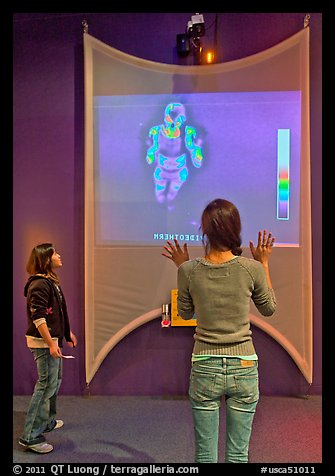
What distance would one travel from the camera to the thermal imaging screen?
11.0 feet

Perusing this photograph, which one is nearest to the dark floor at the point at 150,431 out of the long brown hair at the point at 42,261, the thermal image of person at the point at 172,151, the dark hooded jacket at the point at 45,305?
the dark hooded jacket at the point at 45,305

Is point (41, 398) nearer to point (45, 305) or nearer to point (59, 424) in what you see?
point (59, 424)

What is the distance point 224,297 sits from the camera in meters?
1.52

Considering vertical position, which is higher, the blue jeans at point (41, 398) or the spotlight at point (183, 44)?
the spotlight at point (183, 44)

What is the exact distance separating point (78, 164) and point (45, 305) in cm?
144

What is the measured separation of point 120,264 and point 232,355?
2.03 m

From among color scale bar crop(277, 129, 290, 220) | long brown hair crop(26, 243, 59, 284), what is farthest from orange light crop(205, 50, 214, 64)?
long brown hair crop(26, 243, 59, 284)

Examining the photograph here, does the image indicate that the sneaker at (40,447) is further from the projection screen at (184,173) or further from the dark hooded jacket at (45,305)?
the projection screen at (184,173)

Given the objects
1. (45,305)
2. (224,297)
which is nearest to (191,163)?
(45,305)

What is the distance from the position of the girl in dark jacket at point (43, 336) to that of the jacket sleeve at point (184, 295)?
1127mm

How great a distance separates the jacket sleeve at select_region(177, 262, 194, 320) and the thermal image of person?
1.87 meters

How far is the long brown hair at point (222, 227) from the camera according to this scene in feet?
5.06

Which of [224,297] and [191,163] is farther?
[191,163]

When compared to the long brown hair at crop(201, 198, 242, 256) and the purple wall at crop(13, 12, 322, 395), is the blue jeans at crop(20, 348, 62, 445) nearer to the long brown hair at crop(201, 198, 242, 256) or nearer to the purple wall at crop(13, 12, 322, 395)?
the purple wall at crop(13, 12, 322, 395)
